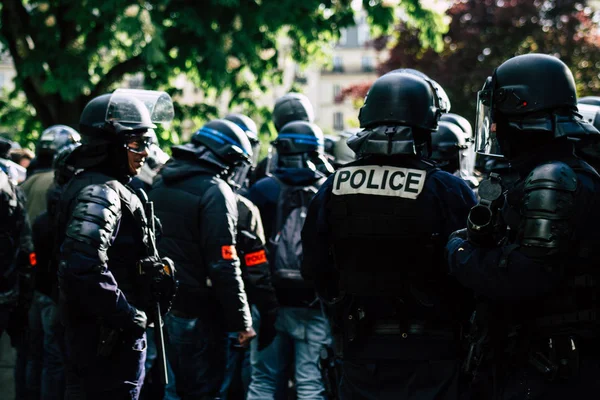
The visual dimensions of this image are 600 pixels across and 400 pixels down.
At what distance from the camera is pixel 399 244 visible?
382 cm

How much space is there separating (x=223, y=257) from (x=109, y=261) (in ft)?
3.13

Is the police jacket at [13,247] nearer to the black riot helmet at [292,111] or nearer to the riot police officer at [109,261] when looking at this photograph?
the riot police officer at [109,261]

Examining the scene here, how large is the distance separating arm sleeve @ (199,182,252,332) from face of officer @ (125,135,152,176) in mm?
714

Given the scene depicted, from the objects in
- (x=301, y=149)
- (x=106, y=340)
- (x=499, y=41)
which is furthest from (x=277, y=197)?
(x=499, y=41)

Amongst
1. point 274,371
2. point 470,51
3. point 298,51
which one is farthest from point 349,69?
point 274,371

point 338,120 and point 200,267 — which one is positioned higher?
point 200,267

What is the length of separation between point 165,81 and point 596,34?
12.3 meters

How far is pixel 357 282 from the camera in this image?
12.8 ft

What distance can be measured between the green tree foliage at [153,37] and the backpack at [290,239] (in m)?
6.06

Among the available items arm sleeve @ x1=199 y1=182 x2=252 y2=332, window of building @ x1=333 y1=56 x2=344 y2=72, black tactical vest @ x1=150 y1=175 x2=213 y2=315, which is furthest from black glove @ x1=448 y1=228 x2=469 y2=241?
window of building @ x1=333 y1=56 x2=344 y2=72

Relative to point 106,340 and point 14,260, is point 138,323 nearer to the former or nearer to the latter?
point 106,340

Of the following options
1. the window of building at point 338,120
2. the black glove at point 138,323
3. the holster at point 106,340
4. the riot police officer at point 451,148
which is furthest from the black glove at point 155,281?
the window of building at point 338,120

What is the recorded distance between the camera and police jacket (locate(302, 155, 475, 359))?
12.5 ft

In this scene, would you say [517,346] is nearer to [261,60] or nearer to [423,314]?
[423,314]
